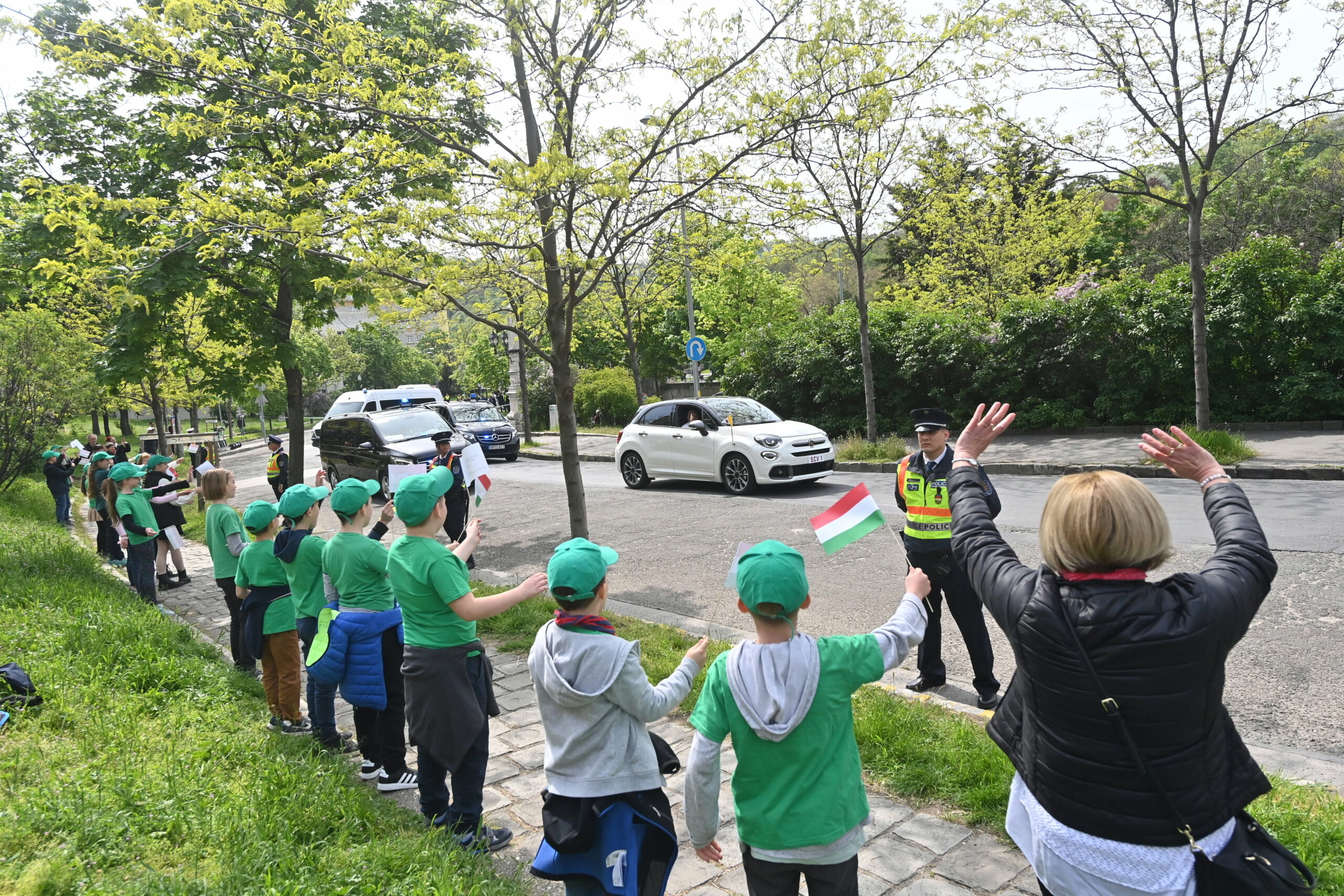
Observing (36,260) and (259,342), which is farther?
(259,342)

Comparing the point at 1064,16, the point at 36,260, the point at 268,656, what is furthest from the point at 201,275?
the point at 1064,16

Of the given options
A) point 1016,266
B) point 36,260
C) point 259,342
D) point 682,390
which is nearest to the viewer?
Answer: point 36,260

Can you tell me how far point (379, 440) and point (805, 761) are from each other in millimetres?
17222

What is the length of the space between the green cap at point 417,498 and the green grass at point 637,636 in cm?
222

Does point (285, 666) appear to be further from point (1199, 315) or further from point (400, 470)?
point (1199, 315)

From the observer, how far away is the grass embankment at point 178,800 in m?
3.27

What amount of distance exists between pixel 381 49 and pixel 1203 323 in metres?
12.5

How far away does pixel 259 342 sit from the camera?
41.6 ft

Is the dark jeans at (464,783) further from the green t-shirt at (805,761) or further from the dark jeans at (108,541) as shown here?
the dark jeans at (108,541)

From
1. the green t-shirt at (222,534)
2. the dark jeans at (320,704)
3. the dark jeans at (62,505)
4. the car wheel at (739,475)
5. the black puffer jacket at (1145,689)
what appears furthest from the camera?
the dark jeans at (62,505)

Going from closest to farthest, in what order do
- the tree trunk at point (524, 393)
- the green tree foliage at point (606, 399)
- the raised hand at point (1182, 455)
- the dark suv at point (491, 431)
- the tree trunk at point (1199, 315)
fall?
the raised hand at point (1182, 455), the tree trunk at point (1199, 315), the dark suv at point (491, 431), the tree trunk at point (524, 393), the green tree foliage at point (606, 399)

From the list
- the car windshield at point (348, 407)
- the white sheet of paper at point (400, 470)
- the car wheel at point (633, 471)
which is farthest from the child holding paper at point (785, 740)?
the car windshield at point (348, 407)

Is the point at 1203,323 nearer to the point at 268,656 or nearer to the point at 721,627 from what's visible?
the point at 721,627

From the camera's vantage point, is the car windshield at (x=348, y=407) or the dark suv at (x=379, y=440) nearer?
the dark suv at (x=379, y=440)
